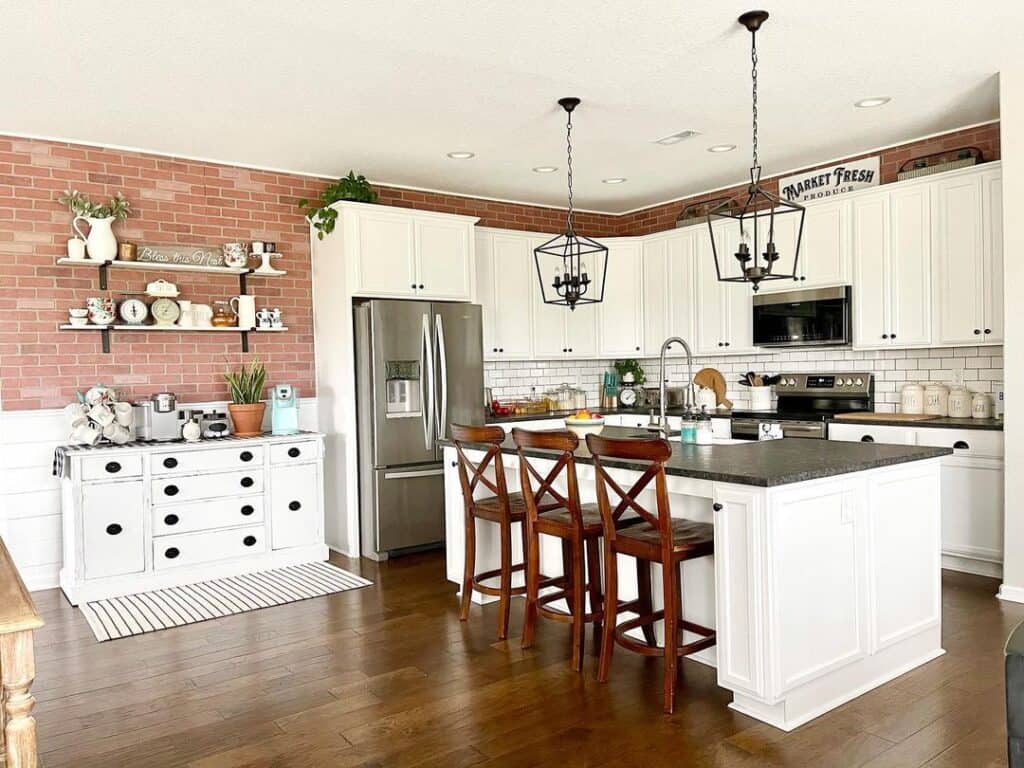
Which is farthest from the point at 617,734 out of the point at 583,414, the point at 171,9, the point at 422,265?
the point at 422,265

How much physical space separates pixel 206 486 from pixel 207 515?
18 centimetres

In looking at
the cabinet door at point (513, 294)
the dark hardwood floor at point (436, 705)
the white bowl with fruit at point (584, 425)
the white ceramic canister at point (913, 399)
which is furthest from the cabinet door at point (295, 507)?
the white ceramic canister at point (913, 399)

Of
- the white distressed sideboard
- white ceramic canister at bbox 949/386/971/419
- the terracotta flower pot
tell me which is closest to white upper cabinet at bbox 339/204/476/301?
the terracotta flower pot

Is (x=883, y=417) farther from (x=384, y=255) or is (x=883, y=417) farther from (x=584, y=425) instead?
(x=384, y=255)

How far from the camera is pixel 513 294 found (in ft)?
22.0

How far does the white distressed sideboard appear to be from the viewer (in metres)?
4.57

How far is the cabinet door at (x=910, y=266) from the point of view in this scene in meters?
5.05

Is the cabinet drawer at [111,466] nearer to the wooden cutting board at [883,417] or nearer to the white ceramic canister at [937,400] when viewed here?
the wooden cutting board at [883,417]

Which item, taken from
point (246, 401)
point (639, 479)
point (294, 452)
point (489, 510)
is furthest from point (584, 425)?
point (246, 401)

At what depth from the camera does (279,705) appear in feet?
10.2

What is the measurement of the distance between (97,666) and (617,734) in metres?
2.30

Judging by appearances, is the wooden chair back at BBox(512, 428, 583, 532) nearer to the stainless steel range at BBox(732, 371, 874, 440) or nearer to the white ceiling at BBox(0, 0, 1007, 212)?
the white ceiling at BBox(0, 0, 1007, 212)

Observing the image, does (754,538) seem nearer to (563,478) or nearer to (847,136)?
(563,478)

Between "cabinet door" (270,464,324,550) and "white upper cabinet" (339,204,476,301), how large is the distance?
1.27 meters
